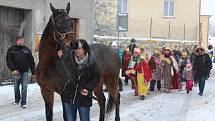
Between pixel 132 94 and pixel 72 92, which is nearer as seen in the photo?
pixel 72 92

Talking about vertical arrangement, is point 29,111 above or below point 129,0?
below

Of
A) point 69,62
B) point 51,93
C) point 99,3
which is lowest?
point 51,93

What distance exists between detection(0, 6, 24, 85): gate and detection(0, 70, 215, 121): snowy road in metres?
1.01

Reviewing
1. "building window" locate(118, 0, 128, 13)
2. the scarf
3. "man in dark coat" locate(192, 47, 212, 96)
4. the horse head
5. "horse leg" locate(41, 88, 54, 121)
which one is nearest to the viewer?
the scarf

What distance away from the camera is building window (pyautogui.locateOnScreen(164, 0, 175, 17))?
41969mm

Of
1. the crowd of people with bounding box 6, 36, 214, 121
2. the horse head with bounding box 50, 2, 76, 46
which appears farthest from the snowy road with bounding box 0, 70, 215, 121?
the horse head with bounding box 50, 2, 76, 46

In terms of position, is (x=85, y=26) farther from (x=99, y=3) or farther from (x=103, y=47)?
(x=99, y=3)

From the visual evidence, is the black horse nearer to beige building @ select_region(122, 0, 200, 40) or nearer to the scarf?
the scarf

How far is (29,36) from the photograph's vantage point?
17.0m

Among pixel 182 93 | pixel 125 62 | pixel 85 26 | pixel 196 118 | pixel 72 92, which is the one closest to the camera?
pixel 72 92

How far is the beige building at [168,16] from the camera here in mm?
40344

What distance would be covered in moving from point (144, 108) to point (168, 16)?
98.5ft

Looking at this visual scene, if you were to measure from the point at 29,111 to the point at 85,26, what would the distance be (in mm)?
9474

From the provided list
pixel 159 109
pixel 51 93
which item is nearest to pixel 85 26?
pixel 159 109
